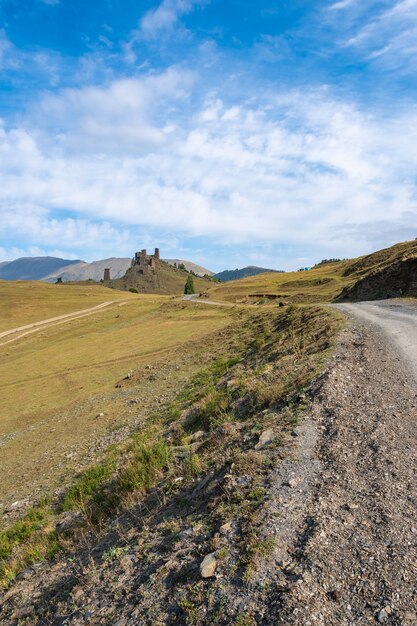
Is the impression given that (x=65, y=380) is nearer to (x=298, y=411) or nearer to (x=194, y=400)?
(x=194, y=400)

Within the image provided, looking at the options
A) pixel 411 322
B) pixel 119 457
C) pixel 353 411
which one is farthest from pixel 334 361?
pixel 411 322

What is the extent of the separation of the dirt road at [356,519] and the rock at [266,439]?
33.0 inches

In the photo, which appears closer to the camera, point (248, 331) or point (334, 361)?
point (334, 361)

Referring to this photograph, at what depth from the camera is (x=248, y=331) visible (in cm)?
2886

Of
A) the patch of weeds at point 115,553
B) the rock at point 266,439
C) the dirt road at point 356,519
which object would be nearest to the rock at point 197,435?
the rock at point 266,439

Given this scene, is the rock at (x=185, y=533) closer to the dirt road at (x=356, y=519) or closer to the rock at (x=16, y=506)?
the dirt road at (x=356, y=519)

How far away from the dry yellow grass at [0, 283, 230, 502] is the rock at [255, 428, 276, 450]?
327 inches

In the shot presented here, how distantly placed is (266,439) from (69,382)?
72.1 feet

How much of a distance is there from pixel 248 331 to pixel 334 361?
1611 centimetres

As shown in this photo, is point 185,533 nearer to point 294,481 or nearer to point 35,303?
point 294,481

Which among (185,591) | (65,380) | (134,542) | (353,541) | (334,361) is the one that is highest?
(334,361)

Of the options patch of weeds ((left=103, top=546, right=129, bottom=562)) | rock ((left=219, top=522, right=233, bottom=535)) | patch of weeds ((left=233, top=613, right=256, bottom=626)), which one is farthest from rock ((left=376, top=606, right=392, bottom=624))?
patch of weeds ((left=103, top=546, right=129, bottom=562))

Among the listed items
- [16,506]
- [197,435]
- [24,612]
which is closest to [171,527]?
[24,612]

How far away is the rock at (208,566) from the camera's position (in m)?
5.25
